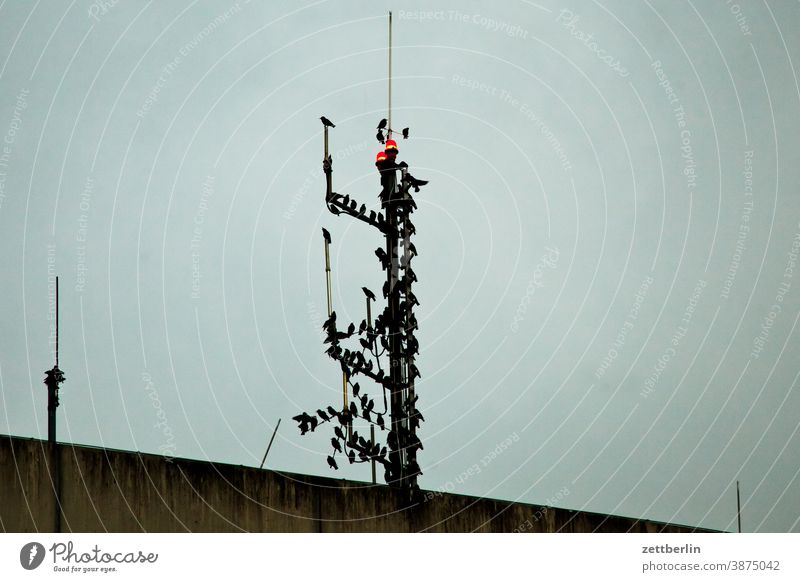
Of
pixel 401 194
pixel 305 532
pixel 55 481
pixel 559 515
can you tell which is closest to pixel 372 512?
pixel 305 532

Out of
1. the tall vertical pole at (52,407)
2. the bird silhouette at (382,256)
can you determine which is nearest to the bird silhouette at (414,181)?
the bird silhouette at (382,256)

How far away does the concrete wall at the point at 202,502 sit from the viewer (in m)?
5.91

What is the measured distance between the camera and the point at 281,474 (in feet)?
23.0

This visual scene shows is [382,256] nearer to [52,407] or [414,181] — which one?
[414,181]

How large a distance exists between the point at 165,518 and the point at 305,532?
107 centimetres

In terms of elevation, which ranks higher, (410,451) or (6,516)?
(410,451)
